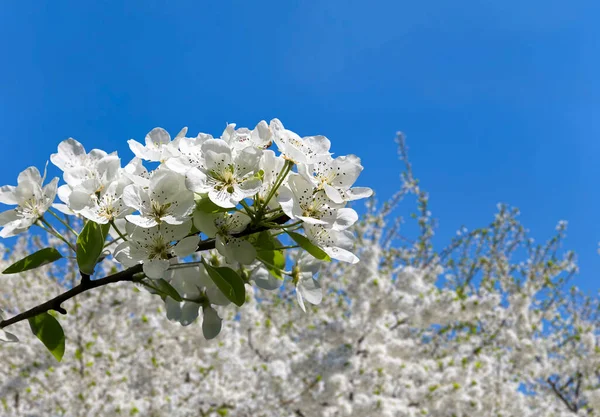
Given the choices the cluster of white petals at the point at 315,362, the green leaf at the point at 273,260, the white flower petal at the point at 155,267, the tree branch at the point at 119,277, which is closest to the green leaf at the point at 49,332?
the tree branch at the point at 119,277

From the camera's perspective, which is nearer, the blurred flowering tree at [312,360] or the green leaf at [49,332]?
the green leaf at [49,332]

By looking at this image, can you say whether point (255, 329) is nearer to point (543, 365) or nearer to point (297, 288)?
point (543, 365)

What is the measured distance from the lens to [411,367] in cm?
475

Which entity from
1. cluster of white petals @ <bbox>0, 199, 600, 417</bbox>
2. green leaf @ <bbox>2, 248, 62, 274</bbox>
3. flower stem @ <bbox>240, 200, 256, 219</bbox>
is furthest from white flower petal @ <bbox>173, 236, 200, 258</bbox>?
cluster of white petals @ <bbox>0, 199, 600, 417</bbox>

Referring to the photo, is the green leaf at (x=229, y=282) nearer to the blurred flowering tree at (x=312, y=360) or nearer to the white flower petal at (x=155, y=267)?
the white flower petal at (x=155, y=267)

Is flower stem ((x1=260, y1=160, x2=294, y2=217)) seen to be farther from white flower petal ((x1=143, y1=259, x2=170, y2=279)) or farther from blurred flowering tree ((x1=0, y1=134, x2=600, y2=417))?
blurred flowering tree ((x1=0, y1=134, x2=600, y2=417))

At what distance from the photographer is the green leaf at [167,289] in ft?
3.39

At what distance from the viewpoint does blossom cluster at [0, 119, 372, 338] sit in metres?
0.95

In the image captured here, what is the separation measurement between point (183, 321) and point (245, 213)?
0.42 m

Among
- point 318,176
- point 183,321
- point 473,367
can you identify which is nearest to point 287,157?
point 318,176

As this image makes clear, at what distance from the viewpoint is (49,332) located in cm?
109

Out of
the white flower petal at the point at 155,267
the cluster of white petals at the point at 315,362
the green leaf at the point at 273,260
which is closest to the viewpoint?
the white flower petal at the point at 155,267

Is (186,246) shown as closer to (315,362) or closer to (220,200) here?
(220,200)

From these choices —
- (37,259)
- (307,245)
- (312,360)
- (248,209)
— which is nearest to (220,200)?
(248,209)
